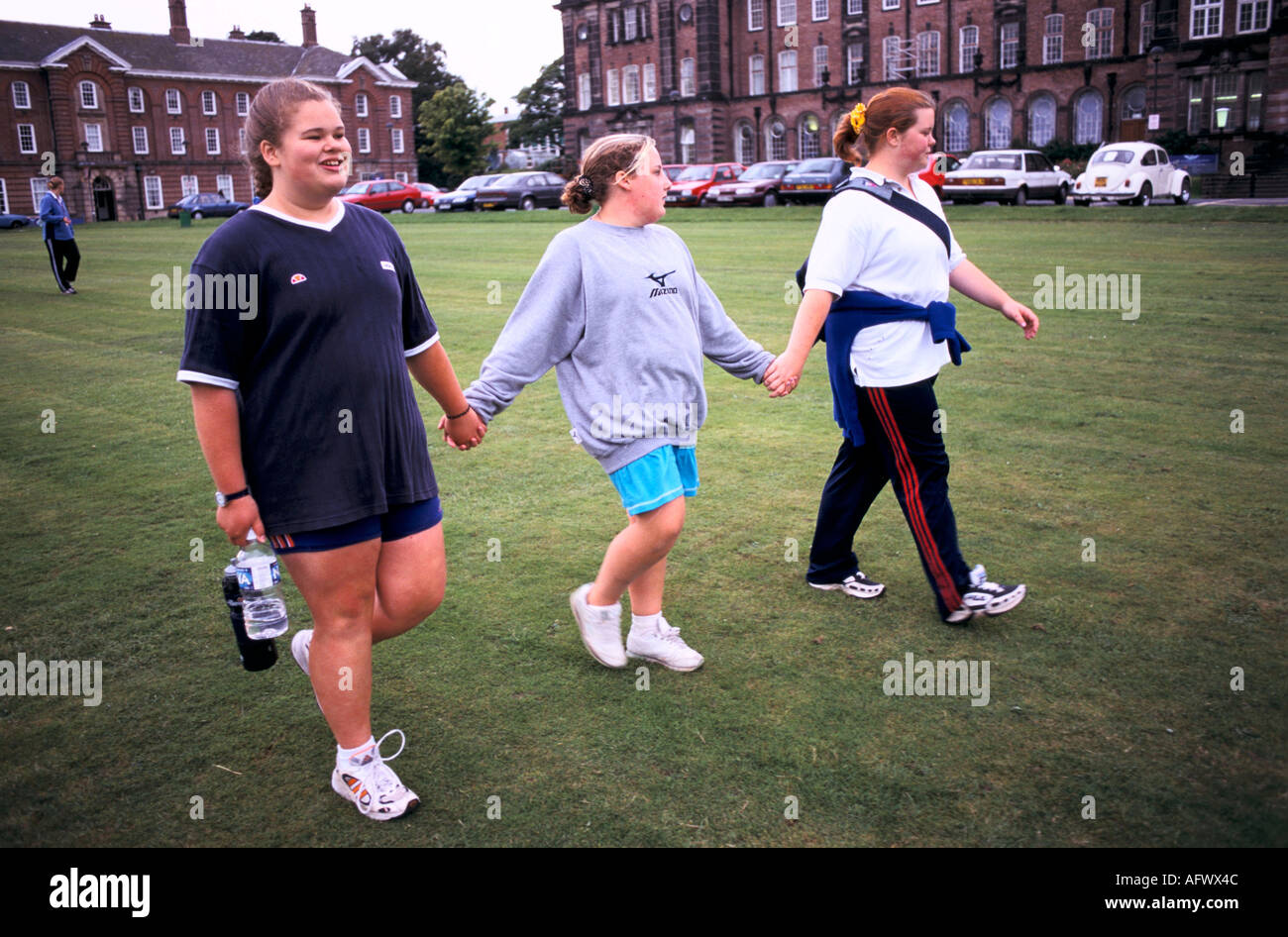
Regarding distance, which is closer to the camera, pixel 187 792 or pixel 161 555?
pixel 187 792

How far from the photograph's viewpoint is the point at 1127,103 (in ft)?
173

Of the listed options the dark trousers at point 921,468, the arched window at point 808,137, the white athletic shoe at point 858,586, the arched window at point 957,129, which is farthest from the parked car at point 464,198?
the dark trousers at point 921,468

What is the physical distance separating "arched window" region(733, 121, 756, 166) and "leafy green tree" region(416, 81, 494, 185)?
59.6 feet

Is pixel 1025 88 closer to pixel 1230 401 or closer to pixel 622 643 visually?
pixel 1230 401

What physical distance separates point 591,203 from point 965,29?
61102 mm

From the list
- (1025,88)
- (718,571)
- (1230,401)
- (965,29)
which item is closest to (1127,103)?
(1025,88)

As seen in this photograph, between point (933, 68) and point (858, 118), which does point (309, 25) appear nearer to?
point (933, 68)

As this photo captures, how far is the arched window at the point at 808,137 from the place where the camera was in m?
63.0

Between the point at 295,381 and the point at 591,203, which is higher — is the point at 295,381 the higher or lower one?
the lower one

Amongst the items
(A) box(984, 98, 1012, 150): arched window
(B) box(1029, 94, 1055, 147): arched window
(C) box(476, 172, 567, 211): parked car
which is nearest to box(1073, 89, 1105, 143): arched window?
(B) box(1029, 94, 1055, 147): arched window

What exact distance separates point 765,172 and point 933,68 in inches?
1169

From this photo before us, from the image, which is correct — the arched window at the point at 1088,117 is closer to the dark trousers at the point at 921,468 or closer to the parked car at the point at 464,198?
the parked car at the point at 464,198

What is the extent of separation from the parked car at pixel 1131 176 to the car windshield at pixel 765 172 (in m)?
9.46
